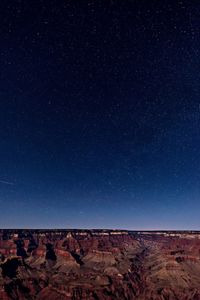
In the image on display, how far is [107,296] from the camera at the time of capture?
109 metres

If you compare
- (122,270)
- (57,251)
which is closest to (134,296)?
(122,270)

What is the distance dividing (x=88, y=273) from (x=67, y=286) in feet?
100

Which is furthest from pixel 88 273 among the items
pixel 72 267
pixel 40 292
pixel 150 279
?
pixel 40 292

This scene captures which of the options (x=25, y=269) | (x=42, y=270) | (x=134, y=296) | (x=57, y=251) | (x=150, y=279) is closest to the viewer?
(x=134, y=296)

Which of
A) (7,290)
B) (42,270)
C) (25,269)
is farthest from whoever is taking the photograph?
(42,270)

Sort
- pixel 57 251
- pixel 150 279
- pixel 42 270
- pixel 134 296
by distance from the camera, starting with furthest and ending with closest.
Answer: pixel 57 251, pixel 42 270, pixel 150 279, pixel 134 296

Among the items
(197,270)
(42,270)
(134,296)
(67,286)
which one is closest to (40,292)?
(67,286)

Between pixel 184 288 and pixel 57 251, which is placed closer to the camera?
pixel 184 288

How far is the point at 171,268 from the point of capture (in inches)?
5689

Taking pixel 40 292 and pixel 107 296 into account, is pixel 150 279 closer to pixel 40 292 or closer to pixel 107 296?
pixel 107 296

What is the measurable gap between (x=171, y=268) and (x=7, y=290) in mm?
68222

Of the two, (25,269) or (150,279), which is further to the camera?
(25,269)

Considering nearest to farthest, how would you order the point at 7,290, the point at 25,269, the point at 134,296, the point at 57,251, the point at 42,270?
the point at 7,290 < the point at 134,296 < the point at 25,269 < the point at 42,270 < the point at 57,251

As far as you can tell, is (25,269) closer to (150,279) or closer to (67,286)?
(67,286)
